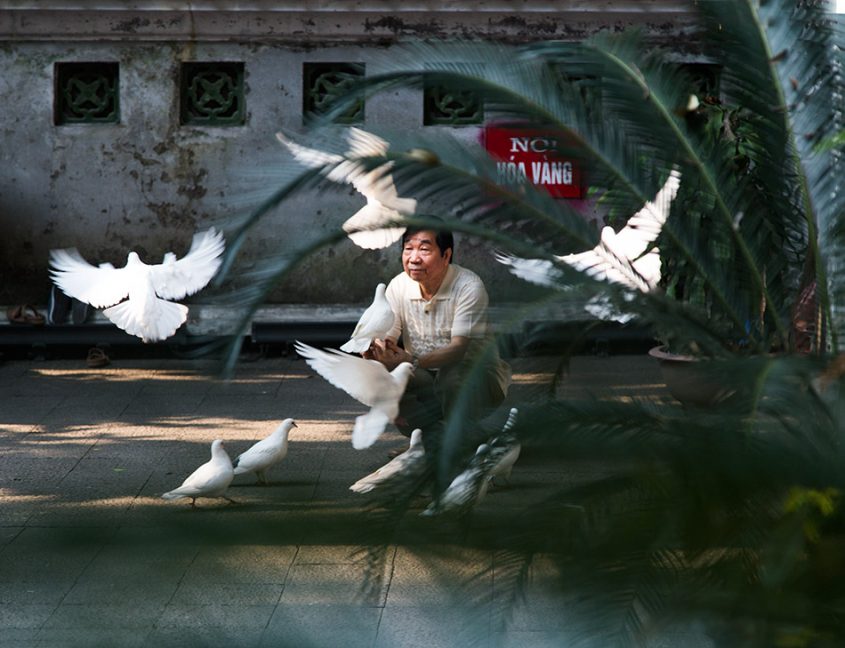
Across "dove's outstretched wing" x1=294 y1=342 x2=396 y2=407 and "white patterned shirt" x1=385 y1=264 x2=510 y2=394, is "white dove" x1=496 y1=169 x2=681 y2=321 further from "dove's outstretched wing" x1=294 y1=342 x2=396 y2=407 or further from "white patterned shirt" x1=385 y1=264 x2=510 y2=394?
"white patterned shirt" x1=385 y1=264 x2=510 y2=394

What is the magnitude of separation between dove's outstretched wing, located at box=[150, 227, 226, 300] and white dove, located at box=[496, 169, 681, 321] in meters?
2.87

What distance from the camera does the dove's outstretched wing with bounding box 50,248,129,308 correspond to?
6.07 meters

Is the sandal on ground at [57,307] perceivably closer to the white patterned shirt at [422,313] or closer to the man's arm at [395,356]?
the white patterned shirt at [422,313]

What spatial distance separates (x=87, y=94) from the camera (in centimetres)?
927

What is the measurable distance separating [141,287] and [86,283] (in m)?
0.34

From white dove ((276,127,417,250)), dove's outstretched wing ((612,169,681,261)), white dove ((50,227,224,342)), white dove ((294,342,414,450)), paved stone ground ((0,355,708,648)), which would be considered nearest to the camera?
paved stone ground ((0,355,708,648))

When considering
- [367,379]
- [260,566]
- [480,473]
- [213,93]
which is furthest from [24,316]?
[260,566]

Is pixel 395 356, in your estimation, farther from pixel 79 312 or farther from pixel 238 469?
pixel 79 312

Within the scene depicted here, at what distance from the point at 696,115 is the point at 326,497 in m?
1.65

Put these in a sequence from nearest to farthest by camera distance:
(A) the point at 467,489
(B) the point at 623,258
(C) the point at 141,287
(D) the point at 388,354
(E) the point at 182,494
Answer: (A) the point at 467,489
(B) the point at 623,258
(E) the point at 182,494
(D) the point at 388,354
(C) the point at 141,287

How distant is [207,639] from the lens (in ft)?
3.91

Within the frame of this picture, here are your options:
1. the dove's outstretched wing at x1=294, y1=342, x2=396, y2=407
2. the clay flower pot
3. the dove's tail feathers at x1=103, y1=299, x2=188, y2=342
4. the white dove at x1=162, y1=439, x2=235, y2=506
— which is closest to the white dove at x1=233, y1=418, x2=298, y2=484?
the white dove at x1=162, y1=439, x2=235, y2=506

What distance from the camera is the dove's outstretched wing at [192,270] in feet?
18.1

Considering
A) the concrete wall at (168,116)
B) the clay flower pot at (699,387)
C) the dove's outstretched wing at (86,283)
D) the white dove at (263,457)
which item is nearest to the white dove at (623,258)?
the clay flower pot at (699,387)
